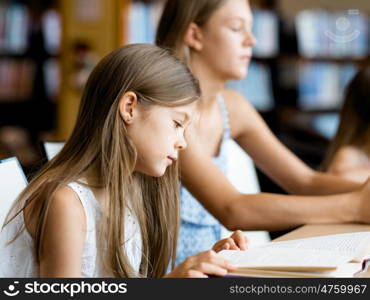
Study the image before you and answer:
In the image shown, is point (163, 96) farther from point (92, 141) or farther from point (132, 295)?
point (132, 295)

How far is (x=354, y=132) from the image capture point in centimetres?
246

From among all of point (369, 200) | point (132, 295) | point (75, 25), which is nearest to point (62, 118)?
point (75, 25)

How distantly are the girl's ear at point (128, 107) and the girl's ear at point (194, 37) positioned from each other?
2.08ft

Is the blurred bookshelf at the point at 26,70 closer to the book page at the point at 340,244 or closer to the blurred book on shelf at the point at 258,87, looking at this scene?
the blurred book on shelf at the point at 258,87

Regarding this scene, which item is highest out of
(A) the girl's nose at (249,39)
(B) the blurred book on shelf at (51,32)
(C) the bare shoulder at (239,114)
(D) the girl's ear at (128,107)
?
(B) the blurred book on shelf at (51,32)

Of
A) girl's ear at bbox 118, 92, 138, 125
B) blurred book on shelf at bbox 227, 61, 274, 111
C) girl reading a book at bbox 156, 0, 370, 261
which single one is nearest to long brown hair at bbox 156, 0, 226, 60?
girl reading a book at bbox 156, 0, 370, 261

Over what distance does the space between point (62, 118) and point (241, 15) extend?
9.86 feet

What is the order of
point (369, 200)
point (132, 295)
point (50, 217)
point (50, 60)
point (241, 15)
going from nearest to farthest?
point (132, 295) < point (50, 217) < point (369, 200) < point (241, 15) < point (50, 60)

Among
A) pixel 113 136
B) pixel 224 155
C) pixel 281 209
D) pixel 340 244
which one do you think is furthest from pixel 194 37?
pixel 340 244

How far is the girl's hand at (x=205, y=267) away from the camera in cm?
108

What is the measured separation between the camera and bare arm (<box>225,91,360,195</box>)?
6.77ft

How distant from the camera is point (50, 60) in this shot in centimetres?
525

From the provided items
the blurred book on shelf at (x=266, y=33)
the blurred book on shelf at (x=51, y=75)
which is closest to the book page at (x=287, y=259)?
the blurred book on shelf at (x=266, y=33)

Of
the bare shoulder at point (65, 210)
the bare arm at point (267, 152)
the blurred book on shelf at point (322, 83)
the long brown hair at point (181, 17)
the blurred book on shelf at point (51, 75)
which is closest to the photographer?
the bare shoulder at point (65, 210)
